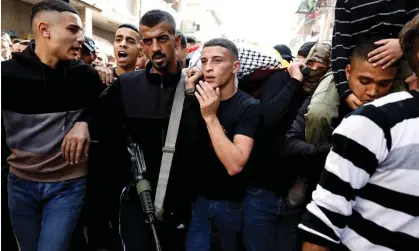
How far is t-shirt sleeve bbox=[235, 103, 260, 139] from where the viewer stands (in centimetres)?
211

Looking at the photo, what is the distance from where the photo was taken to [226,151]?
6.59 feet

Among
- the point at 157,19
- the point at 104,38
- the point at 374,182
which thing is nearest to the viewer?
the point at 374,182

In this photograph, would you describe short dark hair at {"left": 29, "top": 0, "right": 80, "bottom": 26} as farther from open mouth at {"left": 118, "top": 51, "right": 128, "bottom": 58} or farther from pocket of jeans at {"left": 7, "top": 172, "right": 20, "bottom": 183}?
pocket of jeans at {"left": 7, "top": 172, "right": 20, "bottom": 183}

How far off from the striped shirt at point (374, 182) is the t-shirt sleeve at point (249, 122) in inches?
38.1

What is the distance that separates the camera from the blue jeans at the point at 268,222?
2.22 m

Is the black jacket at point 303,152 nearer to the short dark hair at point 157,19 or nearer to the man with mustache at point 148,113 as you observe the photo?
the man with mustache at point 148,113

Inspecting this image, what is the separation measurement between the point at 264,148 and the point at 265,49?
86 centimetres

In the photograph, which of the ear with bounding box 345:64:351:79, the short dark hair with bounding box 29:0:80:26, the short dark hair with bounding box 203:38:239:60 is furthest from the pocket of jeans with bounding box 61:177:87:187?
the ear with bounding box 345:64:351:79

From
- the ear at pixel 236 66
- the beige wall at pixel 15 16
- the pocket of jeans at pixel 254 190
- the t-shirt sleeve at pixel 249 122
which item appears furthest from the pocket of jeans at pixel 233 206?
the beige wall at pixel 15 16

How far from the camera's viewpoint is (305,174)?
208cm

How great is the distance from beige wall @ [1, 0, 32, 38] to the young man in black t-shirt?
9.85 metres

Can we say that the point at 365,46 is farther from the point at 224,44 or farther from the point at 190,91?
the point at 190,91

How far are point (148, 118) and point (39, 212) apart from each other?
1005mm

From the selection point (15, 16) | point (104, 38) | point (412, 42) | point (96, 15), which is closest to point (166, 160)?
point (412, 42)
